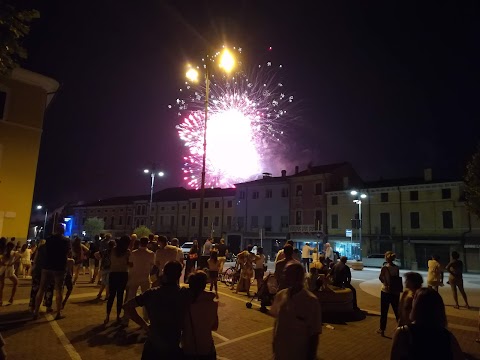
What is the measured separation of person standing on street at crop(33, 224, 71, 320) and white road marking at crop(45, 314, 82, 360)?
0.26 metres

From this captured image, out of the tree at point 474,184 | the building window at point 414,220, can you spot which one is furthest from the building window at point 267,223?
the tree at point 474,184

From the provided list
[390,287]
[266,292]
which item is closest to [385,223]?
[266,292]

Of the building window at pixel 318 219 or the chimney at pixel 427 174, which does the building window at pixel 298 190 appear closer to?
the building window at pixel 318 219

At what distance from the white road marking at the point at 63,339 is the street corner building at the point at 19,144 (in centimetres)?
1291

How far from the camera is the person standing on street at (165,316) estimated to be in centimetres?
324

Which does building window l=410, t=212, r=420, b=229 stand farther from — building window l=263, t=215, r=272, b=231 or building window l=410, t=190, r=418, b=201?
building window l=263, t=215, r=272, b=231

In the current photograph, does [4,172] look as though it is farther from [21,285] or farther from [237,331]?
[237,331]

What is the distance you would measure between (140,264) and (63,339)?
2.03 metres

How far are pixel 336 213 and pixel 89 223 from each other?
133ft

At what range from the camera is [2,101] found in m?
19.0

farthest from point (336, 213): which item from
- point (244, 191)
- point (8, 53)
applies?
point (8, 53)

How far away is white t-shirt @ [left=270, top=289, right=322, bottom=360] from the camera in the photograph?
3463 mm

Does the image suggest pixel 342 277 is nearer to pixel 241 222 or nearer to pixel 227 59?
pixel 227 59

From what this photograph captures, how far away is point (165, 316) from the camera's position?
3.31 m
